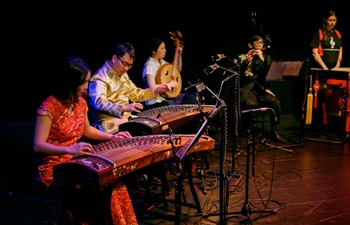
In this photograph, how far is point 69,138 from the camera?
3295 millimetres

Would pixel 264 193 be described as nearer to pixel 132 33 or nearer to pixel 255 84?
pixel 255 84

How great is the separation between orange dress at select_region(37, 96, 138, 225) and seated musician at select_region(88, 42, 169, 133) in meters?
1.11

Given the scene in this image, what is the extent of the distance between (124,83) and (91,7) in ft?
A: 4.14

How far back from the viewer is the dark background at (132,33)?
4.98 metres

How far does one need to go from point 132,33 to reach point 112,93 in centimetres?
185

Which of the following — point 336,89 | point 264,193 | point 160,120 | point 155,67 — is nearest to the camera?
point 160,120

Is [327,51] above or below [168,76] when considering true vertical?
above

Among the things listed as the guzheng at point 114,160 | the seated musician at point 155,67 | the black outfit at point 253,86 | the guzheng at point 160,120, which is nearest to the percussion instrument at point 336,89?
the black outfit at point 253,86

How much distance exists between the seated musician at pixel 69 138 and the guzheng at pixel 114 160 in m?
0.16

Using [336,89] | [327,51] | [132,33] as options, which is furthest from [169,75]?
[327,51]

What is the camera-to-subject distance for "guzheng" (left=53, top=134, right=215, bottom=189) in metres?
2.84

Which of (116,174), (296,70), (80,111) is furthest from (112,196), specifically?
(296,70)

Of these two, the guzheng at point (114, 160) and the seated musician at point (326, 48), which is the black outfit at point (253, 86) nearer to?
the seated musician at point (326, 48)

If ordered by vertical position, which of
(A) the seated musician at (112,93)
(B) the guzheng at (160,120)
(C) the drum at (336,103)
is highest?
(A) the seated musician at (112,93)
